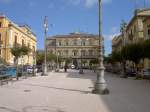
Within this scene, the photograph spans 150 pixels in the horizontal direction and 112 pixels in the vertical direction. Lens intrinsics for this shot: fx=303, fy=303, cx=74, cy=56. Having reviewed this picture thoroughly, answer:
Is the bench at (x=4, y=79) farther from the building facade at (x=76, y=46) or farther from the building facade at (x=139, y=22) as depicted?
the building facade at (x=76, y=46)

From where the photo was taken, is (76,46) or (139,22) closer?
(139,22)

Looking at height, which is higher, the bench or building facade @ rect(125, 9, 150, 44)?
building facade @ rect(125, 9, 150, 44)

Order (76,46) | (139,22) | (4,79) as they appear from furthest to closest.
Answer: (76,46) → (139,22) → (4,79)

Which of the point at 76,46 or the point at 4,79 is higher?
the point at 76,46

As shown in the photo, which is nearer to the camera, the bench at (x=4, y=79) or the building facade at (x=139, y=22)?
the bench at (x=4, y=79)

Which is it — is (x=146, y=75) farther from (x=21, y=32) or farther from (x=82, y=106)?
(x=21, y=32)

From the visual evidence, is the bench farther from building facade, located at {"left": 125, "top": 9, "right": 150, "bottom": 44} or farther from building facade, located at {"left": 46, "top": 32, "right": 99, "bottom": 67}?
building facade, located at {"left": 46, "top": 32, "right": 99, "bottom": 67}

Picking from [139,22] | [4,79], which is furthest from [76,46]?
[4,79]

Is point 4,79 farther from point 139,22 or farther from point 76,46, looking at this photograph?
point 76,46

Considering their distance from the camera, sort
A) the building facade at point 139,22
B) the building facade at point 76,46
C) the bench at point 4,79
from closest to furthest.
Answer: the bench at point 4,79 → the building facade at point 139,22 → the building facade at point 76,46

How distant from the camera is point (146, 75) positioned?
3488cm

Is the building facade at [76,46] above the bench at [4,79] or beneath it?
above

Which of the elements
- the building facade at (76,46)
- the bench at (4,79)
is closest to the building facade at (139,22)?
the bench at (4,79)

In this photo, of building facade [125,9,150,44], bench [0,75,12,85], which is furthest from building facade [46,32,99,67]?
bench [0,75,12,85]
